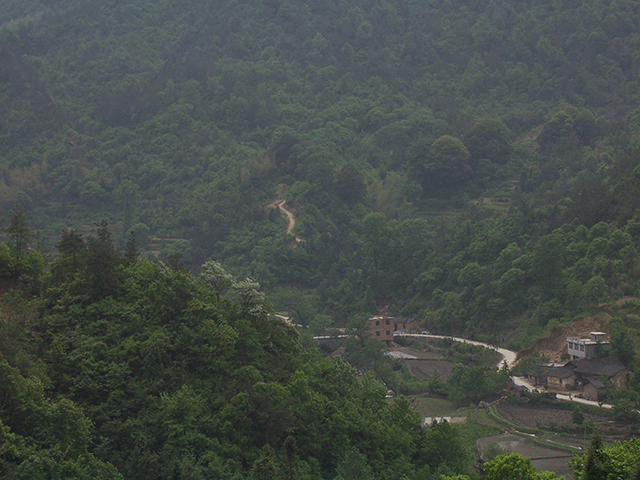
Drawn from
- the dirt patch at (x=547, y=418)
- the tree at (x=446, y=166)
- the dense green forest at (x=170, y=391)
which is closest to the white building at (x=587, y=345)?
the dirt patch at (x=547, y=418)

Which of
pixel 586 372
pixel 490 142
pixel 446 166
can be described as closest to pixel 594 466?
pixel 586 372

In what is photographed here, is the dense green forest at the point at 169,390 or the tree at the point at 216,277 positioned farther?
the tree at the point at 216,277

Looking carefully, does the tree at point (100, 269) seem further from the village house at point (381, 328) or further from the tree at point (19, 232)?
the village house at point (381, 328)

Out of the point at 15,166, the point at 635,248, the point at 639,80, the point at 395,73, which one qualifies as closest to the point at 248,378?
the point at 635,248

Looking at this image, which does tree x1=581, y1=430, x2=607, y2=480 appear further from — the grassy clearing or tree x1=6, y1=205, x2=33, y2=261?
the grassy clearing

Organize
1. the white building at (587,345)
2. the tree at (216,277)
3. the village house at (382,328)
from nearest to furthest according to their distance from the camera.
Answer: the tree at (216,277), the white building at (587,345), the village house at (382,328)

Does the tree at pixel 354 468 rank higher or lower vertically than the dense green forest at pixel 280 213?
lower

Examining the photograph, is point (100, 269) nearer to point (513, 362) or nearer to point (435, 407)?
point (435, 407)
